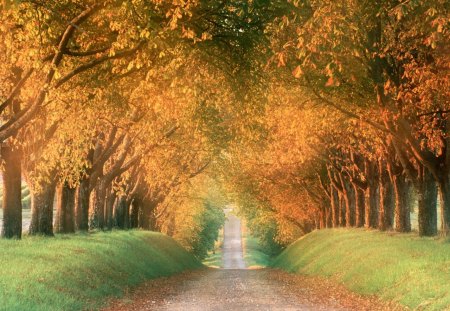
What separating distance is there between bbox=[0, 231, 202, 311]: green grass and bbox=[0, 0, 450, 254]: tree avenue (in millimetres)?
3326

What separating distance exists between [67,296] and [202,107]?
329 inches

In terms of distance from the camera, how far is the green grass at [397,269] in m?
18.1

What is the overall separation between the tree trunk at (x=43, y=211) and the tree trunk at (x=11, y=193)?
2955 mm

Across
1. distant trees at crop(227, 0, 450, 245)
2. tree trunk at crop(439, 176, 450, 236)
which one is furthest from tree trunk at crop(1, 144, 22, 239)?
tree trunk at crop(439, 176, 450, 236)

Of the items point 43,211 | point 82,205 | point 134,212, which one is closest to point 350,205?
point 134,212

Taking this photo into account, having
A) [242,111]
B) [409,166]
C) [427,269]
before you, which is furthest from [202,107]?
[409,166]

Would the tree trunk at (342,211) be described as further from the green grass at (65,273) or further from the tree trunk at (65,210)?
the tree trunk at (65,210)

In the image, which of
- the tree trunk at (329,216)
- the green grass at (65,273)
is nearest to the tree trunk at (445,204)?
the green grass at (65,273)

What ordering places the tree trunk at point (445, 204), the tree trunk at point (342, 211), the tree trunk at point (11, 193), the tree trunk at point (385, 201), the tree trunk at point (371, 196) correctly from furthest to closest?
the tree trunk at point (342, 211)
the tree trunk at point (371, 196)
the tree trunk at point (385, 201)
the tree trunk at point (11, 193)
the tree trunk at point (445, 204)

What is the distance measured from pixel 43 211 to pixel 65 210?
12.4 ft

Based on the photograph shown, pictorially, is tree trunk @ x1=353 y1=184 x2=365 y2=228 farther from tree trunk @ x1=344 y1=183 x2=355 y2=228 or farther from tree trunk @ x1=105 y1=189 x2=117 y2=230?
tree trunk @ x1=105 y1=189 x2=117 y2=230

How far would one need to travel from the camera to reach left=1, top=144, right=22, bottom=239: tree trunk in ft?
97.7

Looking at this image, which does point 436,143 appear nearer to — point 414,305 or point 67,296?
point 414,305

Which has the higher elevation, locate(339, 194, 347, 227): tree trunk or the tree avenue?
the tree avenue
